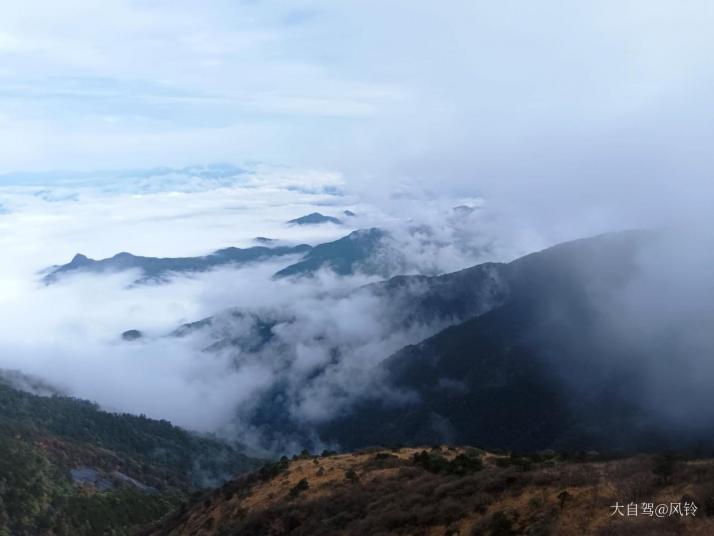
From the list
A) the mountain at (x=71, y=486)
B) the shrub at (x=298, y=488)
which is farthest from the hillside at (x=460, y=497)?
the mountain at (x=71, y=486)

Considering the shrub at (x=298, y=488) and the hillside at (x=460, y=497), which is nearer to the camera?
the hillside at (x=460, y=497)

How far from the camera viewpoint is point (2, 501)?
314ft

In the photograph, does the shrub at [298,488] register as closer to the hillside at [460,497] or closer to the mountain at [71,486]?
the hillside at [460,497]

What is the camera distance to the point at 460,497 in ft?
103

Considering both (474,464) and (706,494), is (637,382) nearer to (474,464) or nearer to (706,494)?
(474,464)

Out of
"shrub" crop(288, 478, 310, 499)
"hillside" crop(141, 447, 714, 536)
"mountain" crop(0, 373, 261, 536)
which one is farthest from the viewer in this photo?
"mountain" crop(0, 373, 261, 536)

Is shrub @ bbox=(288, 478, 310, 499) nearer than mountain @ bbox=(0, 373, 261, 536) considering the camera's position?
Yes

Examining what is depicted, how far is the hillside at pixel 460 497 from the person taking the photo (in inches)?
936

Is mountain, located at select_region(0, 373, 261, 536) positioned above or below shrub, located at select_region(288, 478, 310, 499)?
below

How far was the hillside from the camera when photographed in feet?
78.0

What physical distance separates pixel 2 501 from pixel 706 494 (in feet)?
325

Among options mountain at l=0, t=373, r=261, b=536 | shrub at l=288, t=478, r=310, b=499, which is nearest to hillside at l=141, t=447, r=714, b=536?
shrub at l=288, t=478, r=310, b=499

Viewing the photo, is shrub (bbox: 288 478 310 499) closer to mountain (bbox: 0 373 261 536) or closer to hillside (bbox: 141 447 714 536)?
hillside (bbox: 141 447 714 536)

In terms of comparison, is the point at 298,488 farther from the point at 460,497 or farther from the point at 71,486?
the point at 71,486
